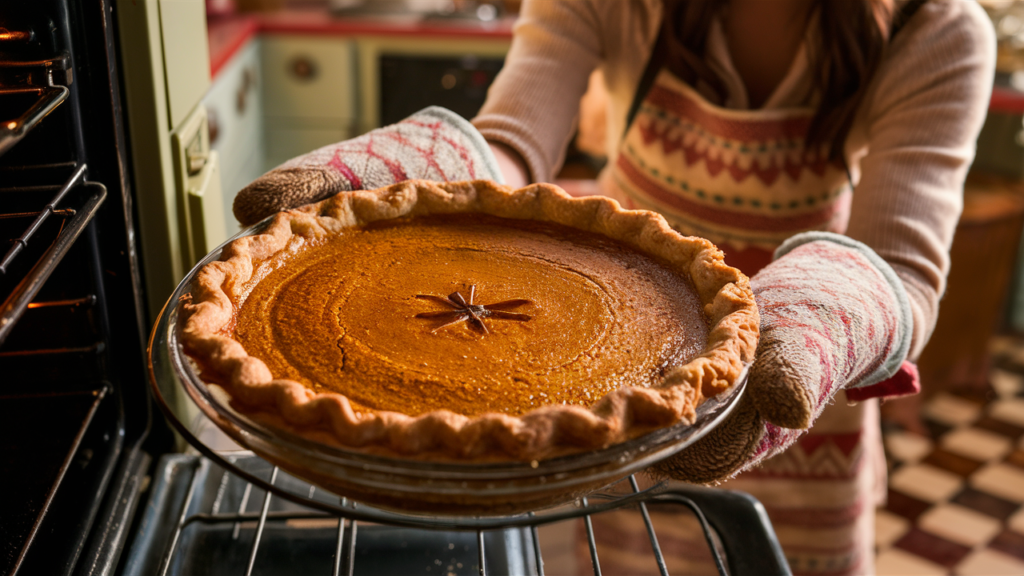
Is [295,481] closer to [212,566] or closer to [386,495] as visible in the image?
[212,566]

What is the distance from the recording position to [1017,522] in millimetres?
2604

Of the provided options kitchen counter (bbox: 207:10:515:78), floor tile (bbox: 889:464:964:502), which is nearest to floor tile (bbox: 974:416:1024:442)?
floor tile (bbox: 889:464:964:502)

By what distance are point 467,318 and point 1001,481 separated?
8.86 feet

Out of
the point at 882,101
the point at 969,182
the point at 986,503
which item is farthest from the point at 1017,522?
the point at 882,101

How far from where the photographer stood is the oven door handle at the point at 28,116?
587 millimetres

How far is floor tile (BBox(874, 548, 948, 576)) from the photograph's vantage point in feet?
7.86

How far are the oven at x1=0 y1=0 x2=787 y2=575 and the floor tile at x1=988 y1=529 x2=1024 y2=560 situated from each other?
1.97 m

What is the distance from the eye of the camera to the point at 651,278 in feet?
3.05

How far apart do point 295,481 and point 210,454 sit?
0.45 m

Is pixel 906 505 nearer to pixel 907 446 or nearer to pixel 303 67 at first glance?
pixel 907 446

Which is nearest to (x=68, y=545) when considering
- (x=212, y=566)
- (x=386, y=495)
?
(x=212, y=566)

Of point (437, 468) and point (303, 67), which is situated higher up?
point (437, 468)

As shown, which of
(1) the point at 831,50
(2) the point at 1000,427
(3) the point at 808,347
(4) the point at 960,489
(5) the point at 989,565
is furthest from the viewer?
(2) the point at 1000,427

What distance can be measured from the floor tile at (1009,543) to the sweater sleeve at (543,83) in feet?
6.64
